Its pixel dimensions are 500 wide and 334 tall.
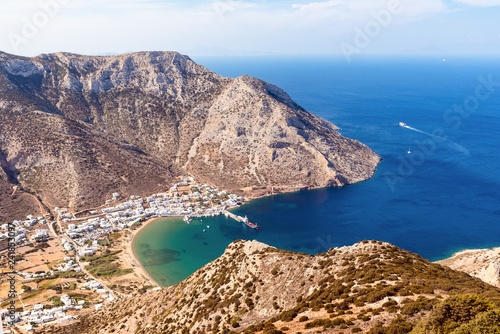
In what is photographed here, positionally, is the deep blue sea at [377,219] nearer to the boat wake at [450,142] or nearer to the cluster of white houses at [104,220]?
the cluster of white houses at [104,220]

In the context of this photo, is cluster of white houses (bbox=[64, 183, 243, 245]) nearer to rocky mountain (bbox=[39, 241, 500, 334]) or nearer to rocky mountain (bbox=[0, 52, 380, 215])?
rocky mountain (bbox=[0, 52, 380, 215])

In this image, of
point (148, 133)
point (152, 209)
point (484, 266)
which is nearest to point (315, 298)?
point (484, 266)

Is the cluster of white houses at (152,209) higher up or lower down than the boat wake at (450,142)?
lower down

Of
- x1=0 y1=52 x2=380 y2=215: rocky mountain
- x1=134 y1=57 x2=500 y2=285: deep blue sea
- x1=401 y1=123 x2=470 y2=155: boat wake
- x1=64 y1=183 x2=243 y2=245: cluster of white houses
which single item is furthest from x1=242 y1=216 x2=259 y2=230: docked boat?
x1=401 y1=123 x2=470 y2=155: boat wake

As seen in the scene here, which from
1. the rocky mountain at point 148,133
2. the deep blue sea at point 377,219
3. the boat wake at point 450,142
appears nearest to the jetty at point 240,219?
the deep blue sea at point 377,219

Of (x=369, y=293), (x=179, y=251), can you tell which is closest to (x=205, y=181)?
(x=179, y=251)
